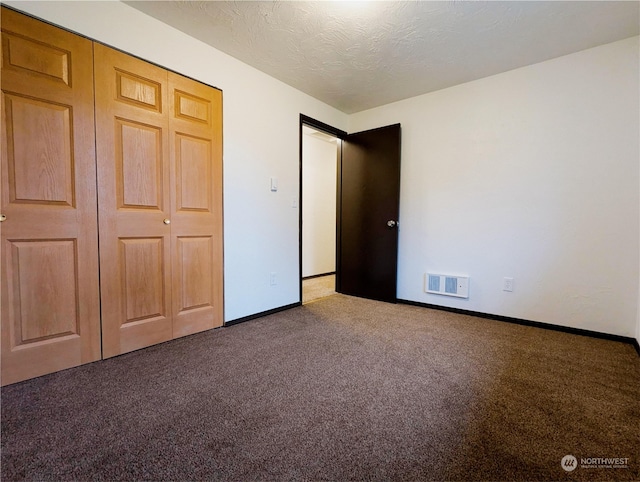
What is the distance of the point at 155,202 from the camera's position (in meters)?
2.10

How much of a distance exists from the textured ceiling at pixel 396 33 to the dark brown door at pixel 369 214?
84 centimetres

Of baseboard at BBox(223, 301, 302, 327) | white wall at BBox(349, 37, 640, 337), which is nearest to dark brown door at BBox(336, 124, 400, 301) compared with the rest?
white wall at BBox(349, 37, 640, 337)

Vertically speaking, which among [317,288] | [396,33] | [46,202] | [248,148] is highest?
[396,33]

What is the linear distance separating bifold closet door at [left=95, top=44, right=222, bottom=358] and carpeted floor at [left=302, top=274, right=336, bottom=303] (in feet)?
4.66

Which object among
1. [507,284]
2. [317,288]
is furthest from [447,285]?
[317,288]

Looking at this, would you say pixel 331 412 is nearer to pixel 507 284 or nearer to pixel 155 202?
pixel 155 202

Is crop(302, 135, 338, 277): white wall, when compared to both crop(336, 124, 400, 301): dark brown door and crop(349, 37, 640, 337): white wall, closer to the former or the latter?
crop(336, 124, 400, 301): dark brown door

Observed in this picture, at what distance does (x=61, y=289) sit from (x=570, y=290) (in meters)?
3.78

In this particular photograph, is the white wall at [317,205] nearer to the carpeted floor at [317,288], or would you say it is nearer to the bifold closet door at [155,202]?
the carpeted floor at [317,288]

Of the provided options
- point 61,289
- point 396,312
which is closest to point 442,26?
point 396,312

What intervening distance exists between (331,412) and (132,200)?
1847 millimetres

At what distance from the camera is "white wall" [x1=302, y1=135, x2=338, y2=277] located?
195 inches

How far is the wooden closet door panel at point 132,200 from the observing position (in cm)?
187

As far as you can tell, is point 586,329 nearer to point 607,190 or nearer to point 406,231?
point 607,190
